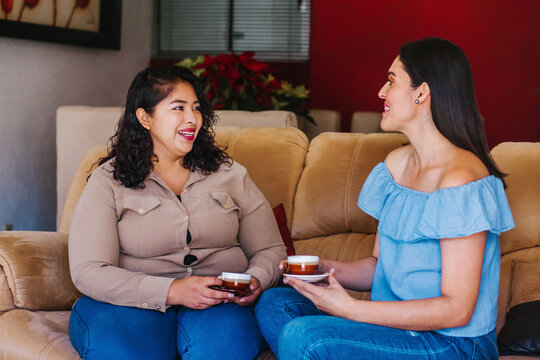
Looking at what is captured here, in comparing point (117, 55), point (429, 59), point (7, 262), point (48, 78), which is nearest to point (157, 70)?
point (7, 262)

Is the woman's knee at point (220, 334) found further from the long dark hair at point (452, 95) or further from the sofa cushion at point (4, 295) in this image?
the long dark hair at point (452, 95)

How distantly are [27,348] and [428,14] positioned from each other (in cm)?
396

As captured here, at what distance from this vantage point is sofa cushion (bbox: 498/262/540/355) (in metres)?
1.67

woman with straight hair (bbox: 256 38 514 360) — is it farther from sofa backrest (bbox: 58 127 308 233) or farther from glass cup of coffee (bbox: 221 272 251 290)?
sofa backrest (bbox: 58 127 308 233)

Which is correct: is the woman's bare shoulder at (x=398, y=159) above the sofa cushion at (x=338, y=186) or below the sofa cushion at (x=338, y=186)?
above

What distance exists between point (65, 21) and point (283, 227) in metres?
2.14

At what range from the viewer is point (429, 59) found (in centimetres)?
143

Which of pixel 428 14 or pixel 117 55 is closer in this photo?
pixel 117 55

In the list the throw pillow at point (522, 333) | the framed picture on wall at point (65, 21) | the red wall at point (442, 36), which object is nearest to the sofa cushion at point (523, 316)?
the throw pillow at point (522, 333)

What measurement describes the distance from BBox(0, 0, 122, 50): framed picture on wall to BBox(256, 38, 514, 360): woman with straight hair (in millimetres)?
2360

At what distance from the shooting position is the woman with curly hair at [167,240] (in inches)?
63.7

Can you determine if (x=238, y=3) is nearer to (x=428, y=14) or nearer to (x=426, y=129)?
(x=428, y=14)

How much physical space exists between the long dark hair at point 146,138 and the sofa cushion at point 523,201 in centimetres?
91

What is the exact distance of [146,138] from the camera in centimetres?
192
